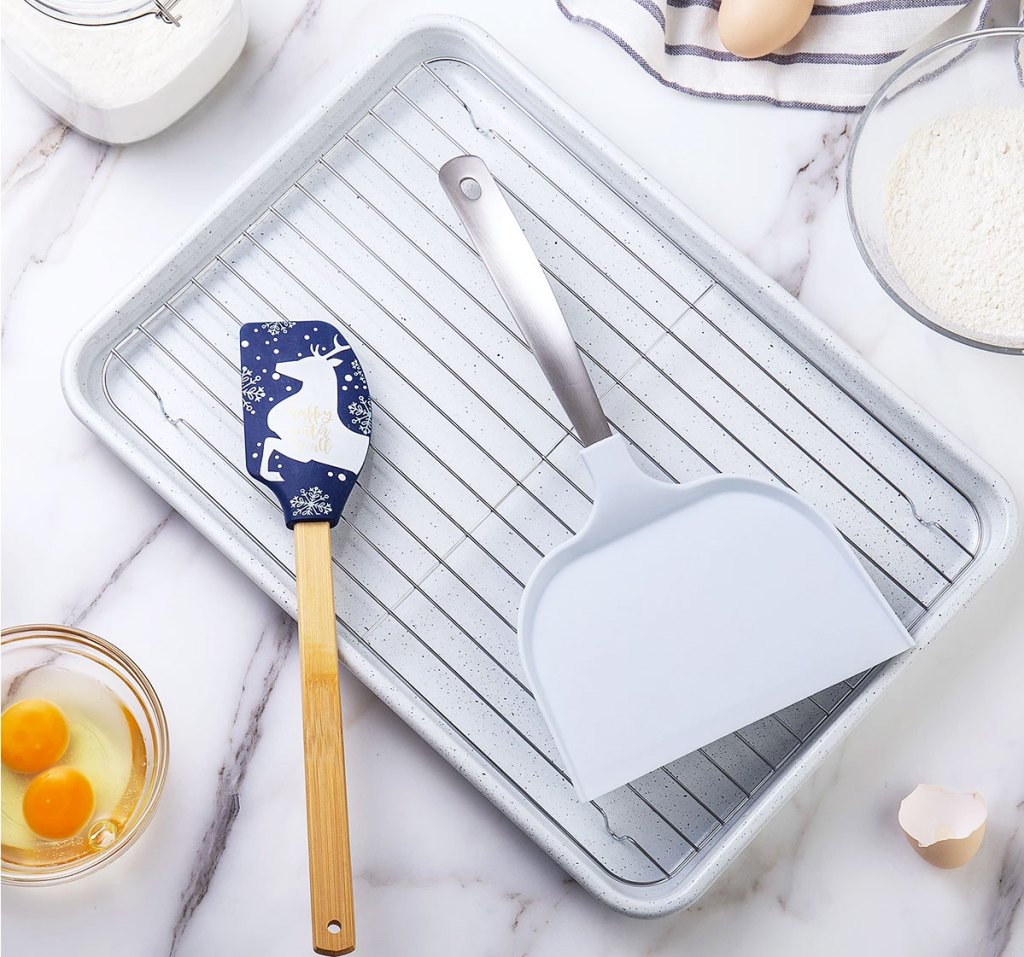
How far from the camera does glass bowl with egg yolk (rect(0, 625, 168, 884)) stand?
2.33ft

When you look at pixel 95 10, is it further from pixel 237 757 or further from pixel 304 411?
pixel 237 757

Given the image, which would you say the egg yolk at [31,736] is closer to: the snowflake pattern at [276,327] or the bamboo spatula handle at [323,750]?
the bamboo spatula handle at [323,750]

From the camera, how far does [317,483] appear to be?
0.73 metres

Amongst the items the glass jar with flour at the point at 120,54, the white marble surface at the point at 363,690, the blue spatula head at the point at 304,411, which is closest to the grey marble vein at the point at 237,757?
the white marble surface at the point at 363,690

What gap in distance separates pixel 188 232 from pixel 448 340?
7.9 inches

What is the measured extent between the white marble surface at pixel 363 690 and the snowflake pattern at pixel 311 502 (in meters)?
0.09

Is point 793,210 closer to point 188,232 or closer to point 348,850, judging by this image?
point 188,232

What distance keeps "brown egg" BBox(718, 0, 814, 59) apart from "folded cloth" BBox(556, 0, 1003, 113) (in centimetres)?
2

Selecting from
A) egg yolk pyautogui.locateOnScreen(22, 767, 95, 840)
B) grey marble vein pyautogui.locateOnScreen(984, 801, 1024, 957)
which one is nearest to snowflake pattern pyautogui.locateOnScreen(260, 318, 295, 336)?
egg yolk pyautogui.locateOnScreen(22, 767, 95, 840)

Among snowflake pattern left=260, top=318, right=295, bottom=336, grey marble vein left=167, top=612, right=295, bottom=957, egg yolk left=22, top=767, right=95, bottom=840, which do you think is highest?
snowflake pattern left=260, top=318, right=295, bottom=336

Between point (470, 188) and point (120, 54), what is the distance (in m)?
0.26

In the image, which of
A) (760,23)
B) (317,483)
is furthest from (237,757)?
(760,23)

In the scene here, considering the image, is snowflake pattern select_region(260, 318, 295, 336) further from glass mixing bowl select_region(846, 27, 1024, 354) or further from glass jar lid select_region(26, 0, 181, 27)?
glass mixing bowl select_region(846, 27, 1024, 354)

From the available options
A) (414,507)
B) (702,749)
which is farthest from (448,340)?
(702,749)
